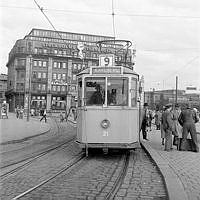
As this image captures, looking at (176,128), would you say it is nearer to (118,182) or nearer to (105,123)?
(105,123)

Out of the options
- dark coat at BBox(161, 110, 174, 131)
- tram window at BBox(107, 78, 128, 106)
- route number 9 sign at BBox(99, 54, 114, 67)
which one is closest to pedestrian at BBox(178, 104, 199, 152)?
dark coat at BBox(161, 110, 174, 131)

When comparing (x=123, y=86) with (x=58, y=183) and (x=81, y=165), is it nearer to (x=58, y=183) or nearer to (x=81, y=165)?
(x=81, y=165)

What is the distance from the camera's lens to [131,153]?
1269 cm

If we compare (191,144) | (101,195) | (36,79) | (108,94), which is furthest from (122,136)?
(36,79)

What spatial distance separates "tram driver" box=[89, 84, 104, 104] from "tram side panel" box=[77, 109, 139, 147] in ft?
1.02

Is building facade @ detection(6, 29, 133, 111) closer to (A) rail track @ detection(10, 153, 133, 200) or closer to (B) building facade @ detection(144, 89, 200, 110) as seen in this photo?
(B) building facade @ detection(144, 89, 200, 110)

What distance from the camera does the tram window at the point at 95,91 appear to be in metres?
11.3

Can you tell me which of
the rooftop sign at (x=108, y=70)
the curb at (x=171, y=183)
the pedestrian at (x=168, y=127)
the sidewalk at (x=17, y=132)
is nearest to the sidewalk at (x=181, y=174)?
the curb at (x=171, y=183)

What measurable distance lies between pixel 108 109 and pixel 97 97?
0.54 m

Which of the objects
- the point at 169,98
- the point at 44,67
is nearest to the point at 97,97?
→ the point at 169,98

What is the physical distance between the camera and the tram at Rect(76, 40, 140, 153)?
36.0ft

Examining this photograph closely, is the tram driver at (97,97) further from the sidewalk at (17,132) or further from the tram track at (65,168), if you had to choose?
the sidewalk at (17,132)

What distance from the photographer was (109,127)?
1098 centimetres

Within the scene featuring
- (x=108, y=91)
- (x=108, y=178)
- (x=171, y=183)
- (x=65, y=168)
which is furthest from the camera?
(x=108, y=91)
